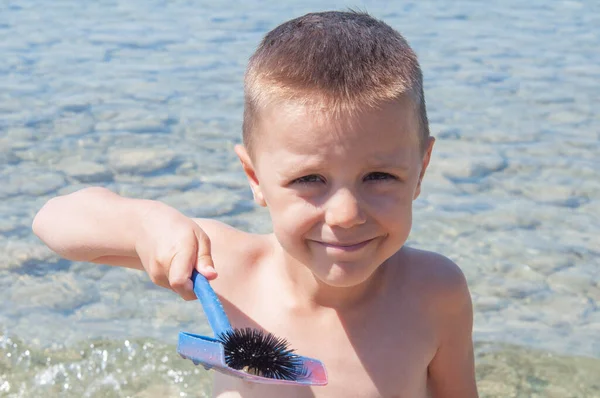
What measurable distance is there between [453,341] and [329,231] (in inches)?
28.7

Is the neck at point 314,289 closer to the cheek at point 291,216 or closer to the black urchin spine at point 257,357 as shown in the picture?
the cheek at point 291,216

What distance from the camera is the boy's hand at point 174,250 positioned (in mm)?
2139

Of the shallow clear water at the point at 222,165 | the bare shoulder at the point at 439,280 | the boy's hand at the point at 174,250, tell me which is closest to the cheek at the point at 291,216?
the boy's hand at the point at 174,250

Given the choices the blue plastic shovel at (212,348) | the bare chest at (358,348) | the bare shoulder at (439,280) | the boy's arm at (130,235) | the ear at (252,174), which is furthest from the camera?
the bare shoulder at (439,280)

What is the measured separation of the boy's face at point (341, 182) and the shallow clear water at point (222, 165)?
137 cm

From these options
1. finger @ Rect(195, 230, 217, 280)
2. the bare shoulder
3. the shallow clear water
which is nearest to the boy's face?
finger @ Rect(195, 230, 217, 280)

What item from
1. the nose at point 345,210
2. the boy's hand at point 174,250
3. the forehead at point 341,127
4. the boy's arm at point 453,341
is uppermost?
the forehead at point 341,127

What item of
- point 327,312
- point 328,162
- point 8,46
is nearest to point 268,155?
point 328,162

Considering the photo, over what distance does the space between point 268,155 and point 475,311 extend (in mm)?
1944

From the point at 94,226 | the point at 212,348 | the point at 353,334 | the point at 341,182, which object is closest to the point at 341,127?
the point at 341,182

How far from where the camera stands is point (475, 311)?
4.04 m

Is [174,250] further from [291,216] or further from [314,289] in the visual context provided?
[314,289]

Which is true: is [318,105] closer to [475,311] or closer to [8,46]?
[475,311]

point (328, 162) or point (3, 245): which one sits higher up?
→ point (328, 162)
